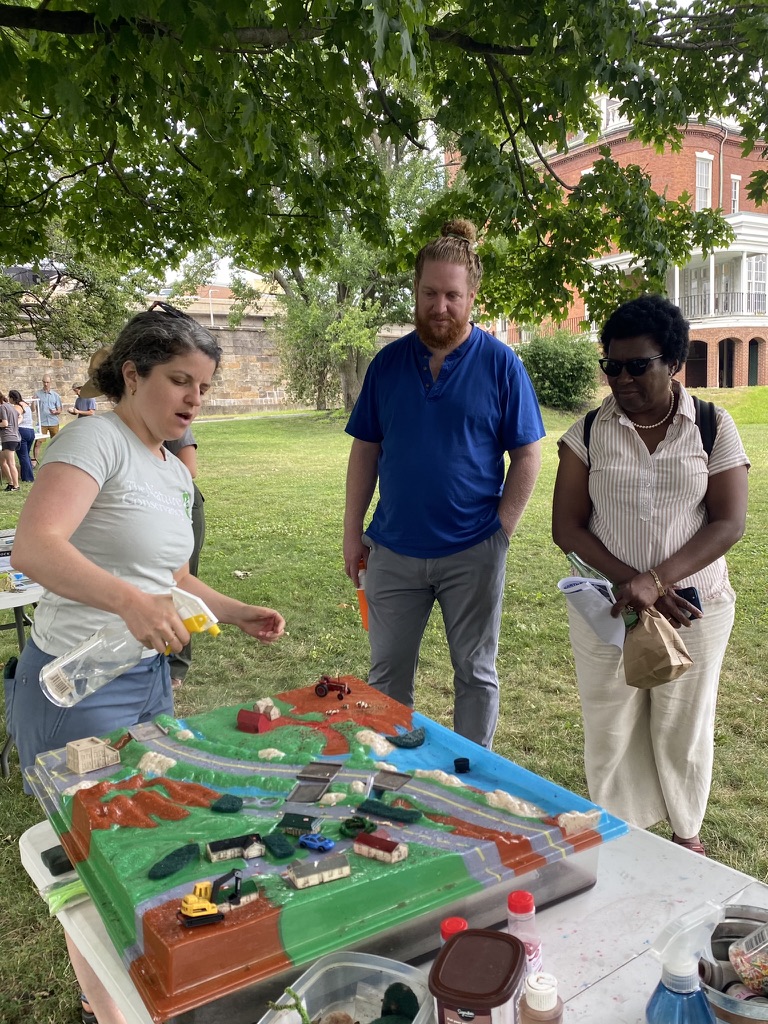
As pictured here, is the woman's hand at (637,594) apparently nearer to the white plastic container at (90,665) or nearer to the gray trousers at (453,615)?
the gray trousers at (453,615)

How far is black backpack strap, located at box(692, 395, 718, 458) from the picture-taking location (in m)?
2.41

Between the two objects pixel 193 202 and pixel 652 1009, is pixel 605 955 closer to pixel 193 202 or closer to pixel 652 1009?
pixel 652 1009

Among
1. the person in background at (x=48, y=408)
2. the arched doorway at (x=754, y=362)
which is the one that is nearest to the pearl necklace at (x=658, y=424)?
the person in background at (x=48, y=408)

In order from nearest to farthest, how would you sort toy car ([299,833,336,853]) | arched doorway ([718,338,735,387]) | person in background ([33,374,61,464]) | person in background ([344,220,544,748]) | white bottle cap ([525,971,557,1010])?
1. white bottle cap ([525,971,557,1010])
2. toy car ([299,833,336,853])
3. person in background ([344,220,544,748])
4. person in background ([33,374,61,464])
5. arched doorway ([718,338,735,387])

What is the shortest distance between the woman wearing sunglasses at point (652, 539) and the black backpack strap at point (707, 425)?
1 cm

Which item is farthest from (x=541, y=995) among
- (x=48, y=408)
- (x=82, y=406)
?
(x=48, y=408)

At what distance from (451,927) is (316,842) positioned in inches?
10.8

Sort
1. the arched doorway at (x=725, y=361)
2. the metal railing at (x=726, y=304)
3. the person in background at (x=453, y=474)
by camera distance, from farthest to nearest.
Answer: the arched doorway at (x=725, y=361) → the metal railing at (x=726, y=304) → the person in background at (x=453, y=474)

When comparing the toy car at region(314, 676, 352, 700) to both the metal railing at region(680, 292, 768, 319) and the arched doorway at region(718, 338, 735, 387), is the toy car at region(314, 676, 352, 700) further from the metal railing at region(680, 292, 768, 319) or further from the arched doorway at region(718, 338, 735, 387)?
the arched doorway at region(718, 338, 735, 387)

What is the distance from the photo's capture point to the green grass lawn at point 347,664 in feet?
9.02

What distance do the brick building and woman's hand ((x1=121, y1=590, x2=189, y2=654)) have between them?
24.6 metres

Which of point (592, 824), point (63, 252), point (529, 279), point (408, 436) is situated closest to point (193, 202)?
point (529, 279)

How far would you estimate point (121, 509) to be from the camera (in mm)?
1813

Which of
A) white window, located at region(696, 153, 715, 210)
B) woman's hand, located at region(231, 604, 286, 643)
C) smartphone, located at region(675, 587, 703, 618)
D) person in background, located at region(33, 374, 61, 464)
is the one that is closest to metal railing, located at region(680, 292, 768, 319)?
white window, located at region(696, 153, 715, 210)
